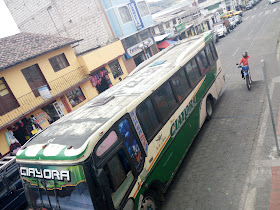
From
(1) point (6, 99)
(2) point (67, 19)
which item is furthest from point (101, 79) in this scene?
(2) point (67, 19)

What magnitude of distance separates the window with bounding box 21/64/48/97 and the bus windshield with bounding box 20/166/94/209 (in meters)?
12.7

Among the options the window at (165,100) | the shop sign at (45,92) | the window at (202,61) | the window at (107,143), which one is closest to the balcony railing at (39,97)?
the shop sign at (45,92)

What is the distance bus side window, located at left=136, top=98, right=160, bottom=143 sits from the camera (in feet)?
16.4

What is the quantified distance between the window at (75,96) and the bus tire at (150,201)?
45.3 feet

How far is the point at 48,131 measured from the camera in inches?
187

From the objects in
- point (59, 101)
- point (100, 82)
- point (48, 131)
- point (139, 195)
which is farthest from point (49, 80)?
point (139, 195)

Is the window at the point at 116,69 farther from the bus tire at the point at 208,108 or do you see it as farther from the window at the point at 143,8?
the bus tire at the point at 208,108

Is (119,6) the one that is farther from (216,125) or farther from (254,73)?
(254,73)

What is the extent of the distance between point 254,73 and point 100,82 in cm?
1597

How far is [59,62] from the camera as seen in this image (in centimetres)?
1738

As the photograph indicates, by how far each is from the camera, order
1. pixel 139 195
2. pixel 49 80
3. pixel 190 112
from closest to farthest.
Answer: pixel 139 195 < pixel 190 112 < pixel 49 80

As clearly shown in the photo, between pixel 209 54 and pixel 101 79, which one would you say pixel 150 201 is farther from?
pixel 101 79

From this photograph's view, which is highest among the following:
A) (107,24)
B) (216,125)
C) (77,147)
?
(107,24)

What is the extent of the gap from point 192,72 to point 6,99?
1239 centimetres
